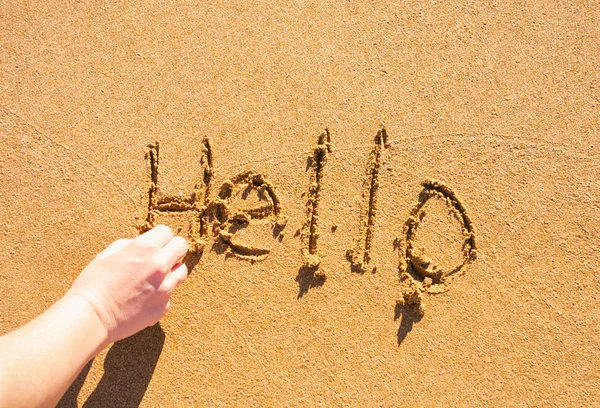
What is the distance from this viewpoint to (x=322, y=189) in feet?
5.80

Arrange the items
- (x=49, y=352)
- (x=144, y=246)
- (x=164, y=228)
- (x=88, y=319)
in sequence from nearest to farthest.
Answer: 1. (x=49, y=352)
2. (x=88, y=319)
3. (x=144, y=246)
4. (x=164, y=228)

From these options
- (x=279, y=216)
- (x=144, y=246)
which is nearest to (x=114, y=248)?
(x=144, y=246)

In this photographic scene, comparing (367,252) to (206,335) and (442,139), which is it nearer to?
(442,139)

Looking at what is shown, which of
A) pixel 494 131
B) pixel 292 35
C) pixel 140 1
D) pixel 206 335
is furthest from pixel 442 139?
pixel 140 1

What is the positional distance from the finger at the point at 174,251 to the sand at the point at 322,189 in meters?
0.07

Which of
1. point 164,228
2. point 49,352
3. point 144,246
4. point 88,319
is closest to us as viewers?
point 49,352

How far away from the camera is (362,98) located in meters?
1.80

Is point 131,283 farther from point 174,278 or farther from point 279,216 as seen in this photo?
point 279,216

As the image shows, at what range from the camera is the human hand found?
151 cm

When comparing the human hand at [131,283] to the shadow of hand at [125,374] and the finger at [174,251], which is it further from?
the shadow of hand at [125,374]

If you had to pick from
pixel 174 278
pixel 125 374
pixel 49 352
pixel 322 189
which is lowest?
pixel 125 374

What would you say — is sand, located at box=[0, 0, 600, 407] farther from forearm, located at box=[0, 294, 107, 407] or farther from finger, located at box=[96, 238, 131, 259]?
forearm, located at box=[0, 294, 107, 407]

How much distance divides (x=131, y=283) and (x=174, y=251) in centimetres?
18

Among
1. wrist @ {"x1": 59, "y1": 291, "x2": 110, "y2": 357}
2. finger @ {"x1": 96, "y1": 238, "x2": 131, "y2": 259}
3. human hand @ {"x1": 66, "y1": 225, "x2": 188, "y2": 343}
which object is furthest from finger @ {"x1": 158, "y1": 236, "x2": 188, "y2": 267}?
wrist @ {"x1": 59, "y1": 291, "x2": 110, "y2": 357}
